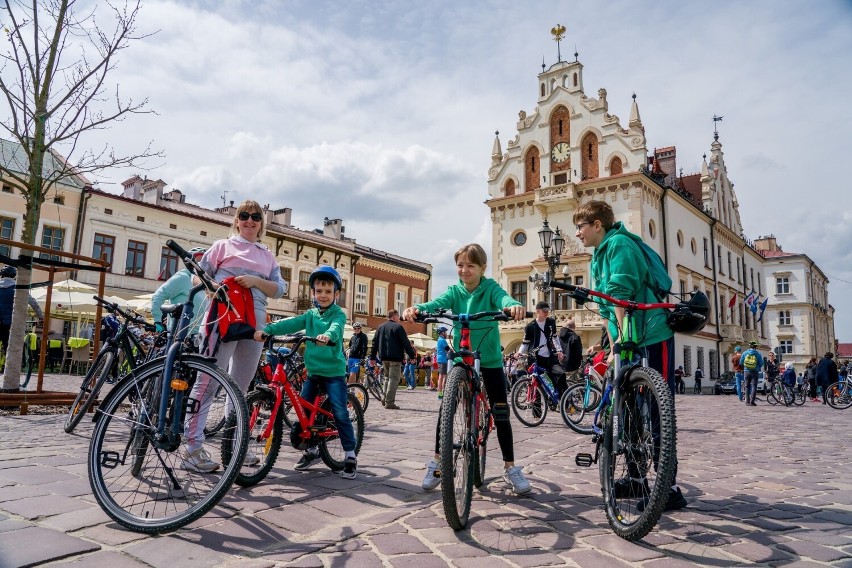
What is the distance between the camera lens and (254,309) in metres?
4.16

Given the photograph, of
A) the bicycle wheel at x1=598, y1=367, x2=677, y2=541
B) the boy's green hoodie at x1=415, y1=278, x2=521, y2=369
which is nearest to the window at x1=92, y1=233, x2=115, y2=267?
the boy's green hoodie at x1=415, y1=278, x2=521, y2=369

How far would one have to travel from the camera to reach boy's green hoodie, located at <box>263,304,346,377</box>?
14.2ft

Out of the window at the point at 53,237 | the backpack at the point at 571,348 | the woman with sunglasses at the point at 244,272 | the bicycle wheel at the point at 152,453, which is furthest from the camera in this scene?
the window at the point at 53,237

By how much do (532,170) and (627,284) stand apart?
3144 cm

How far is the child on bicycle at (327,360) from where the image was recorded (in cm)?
428

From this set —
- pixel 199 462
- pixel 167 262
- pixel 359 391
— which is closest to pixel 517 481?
pixel 199 462

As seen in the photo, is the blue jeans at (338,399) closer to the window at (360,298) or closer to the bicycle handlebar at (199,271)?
the bicycle handlebar at (199,271)

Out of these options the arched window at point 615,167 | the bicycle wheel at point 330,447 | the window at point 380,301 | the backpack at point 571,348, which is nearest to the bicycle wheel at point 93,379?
the bicycle wheel at point 330,447

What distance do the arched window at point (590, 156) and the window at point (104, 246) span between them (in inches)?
971

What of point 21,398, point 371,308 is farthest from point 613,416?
point 371,308

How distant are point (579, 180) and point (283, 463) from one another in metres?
29.6

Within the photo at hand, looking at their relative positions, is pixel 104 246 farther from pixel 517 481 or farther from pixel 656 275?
pixel 656 275

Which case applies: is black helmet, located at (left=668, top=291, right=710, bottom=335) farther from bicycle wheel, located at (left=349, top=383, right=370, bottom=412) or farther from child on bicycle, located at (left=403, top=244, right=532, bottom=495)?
bicycle wheel, located at (left=349, top=383, right=370, bottom=412)

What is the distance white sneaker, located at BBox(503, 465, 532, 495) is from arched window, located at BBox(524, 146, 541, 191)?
101ft
